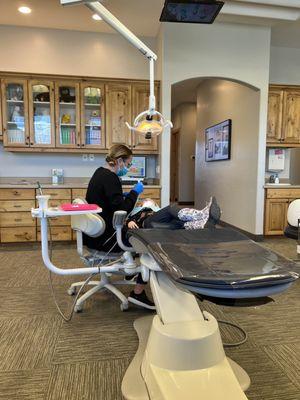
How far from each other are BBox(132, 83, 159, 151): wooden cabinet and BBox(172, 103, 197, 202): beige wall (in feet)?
14.5

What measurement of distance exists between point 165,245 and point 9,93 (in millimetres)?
3912

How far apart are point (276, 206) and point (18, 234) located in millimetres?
3757

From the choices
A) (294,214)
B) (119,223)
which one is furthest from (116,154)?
(294,214)

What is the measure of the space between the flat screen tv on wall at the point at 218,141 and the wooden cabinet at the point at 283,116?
78 cm

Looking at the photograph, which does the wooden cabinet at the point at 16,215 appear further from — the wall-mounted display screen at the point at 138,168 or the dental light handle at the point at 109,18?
the dental light handle at the point at 109,18

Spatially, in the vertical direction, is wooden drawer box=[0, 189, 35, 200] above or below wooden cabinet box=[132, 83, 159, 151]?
below

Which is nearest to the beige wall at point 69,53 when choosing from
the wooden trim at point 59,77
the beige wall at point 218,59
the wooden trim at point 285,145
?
the wooden trim at point 59,77

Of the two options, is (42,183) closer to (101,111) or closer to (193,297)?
(101,111)

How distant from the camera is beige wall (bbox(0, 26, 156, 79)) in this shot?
443cm

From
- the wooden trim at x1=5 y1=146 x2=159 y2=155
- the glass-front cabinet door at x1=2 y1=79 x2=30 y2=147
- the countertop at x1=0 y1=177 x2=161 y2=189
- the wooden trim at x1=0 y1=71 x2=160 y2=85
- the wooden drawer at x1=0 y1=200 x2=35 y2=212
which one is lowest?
the wooden drawer at x1=0 y1=200 x2=35 y2=212

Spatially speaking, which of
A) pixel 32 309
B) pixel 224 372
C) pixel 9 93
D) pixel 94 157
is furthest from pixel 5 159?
pixel 224 372

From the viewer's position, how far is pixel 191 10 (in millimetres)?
2643

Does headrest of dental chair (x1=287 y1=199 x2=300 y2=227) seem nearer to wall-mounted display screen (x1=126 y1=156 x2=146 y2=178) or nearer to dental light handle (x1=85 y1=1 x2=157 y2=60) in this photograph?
dental light handle (x1=85 y1=1 x2=157 y2=60)

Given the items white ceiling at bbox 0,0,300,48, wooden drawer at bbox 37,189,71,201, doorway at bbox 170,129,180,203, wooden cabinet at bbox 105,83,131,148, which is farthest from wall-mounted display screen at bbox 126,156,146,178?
doorway at bbox 170,129,180,203
